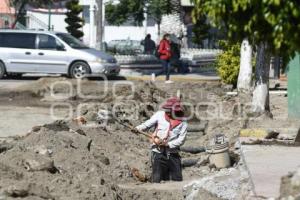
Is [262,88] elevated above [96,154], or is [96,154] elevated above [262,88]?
[262,88]

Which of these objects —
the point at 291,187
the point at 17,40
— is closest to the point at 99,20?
the point at 17,40

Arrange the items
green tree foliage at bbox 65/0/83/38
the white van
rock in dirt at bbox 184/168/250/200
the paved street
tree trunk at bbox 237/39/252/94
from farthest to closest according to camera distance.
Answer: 1. green tree foliage at bbox 65/0/83/38
2. the white van
3. tree trunk at bbox 237/39/252/94
4. rock in dirt at bbox 184/168/250/200
5. the paved street

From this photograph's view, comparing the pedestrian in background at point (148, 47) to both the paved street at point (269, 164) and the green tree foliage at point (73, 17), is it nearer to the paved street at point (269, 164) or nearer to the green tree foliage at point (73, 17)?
the green tree foliage at point (73, 17)

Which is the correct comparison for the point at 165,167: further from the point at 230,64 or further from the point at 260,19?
the point at 230,64

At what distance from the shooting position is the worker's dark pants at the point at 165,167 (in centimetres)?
1229

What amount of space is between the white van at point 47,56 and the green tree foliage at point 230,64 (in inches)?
194

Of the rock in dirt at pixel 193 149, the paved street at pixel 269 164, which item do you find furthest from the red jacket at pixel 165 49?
the paved street at pixel 269 164

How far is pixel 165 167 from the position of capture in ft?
40.6

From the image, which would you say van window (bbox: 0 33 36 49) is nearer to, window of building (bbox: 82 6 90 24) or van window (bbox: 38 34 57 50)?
van window (bbox: 38 34 57 50)

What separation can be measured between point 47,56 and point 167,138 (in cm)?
1691

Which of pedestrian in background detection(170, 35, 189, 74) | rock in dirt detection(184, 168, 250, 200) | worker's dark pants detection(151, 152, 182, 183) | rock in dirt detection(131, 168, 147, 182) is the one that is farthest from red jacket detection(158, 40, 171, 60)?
rock in dirt detection(184, 168, 250, 200)

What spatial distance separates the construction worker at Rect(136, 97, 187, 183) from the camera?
12047 millimetres

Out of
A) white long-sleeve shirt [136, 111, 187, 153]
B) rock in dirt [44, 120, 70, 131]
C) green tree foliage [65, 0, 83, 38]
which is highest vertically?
green tree foliage [65, 0, 83, 38]

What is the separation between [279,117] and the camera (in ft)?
58.8
